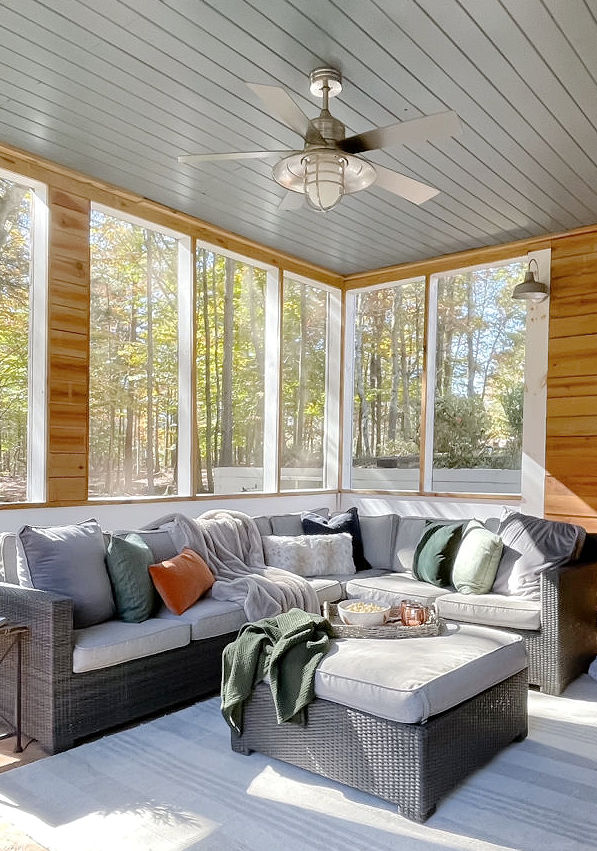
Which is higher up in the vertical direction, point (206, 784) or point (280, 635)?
point (280, 635)

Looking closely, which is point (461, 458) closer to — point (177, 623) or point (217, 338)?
point (217, 338)

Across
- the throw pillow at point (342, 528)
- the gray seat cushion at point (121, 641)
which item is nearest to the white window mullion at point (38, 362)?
the gray seat cushion at point (121, 641)

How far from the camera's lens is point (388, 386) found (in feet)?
22.0

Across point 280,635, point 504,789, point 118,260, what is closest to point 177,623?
point 280,635

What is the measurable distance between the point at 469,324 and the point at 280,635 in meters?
4.01

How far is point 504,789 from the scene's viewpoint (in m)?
2.62

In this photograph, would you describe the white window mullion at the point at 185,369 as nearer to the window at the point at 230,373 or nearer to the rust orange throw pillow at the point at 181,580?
the window at the point at 230,373

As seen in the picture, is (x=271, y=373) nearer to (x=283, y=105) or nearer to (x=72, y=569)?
(x=72, y=569)

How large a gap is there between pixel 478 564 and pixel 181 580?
6.09 ft

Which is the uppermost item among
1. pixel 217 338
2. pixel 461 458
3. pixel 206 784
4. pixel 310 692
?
pixel 217 338

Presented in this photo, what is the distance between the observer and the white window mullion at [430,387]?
20.7ft

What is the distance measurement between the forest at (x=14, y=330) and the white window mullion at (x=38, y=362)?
0.03m

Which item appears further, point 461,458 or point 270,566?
point 461,458

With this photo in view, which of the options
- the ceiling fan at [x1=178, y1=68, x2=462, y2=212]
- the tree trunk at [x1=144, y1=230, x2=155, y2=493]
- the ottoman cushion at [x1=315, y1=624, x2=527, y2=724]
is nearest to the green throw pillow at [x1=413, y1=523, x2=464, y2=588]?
the ottoman cushion at [x1=315, y1=624, x2=527, y2=724]
